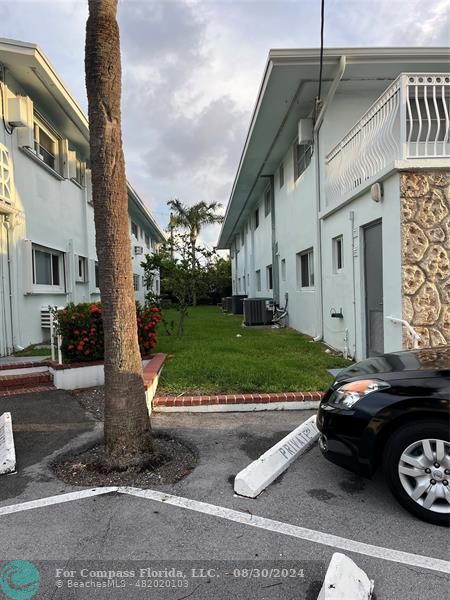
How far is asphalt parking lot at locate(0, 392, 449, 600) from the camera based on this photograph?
2158mm

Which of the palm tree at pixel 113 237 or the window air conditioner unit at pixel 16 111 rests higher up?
the window air conditioner unit at pixel 16 111

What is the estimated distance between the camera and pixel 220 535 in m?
2.59

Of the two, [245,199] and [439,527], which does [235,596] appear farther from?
[245,199]

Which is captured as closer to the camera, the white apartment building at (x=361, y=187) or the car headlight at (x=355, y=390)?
the car headlight at (x=355, y=390)

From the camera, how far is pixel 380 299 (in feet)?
21.4

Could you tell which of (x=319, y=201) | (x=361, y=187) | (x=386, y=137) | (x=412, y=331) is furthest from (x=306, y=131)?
(x=412, y=331)

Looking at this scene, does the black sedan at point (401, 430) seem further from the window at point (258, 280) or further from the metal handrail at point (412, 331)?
the window at point (258, 280)

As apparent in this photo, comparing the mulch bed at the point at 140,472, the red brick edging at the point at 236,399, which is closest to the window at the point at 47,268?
the red brick edging at the point at 236,399

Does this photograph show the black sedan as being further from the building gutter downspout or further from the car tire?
the building gutter downspout

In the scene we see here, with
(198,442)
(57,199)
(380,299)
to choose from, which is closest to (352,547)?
(198,442)

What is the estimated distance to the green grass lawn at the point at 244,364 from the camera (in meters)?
5.65

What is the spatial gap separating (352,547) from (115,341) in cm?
229

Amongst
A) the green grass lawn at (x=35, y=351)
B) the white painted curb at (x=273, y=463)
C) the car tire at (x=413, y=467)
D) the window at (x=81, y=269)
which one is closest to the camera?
the car tire at (x=413, y=467)

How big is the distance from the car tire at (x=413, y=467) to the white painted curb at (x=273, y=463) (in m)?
0.93
